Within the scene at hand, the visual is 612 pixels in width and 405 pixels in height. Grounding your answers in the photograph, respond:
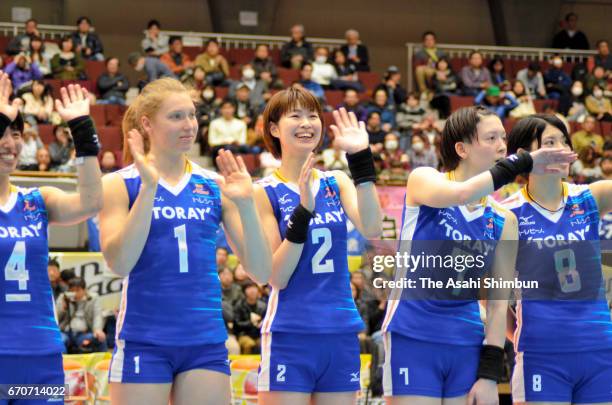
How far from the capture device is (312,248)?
207 inches

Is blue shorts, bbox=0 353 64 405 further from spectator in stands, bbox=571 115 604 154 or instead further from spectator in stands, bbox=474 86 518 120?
spectator in stands, bbox=474 86 518 120

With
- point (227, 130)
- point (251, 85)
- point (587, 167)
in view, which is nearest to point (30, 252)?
point (227, 130)

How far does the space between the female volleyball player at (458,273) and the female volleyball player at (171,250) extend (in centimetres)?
82

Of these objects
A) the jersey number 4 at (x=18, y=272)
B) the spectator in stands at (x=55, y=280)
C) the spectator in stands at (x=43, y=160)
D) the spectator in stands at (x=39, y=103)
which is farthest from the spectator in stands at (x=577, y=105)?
the jersey number 4 at (x=18, y=272)

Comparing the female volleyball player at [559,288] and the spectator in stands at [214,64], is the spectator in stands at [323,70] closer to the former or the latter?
A: the spectator in stands at [214,64]

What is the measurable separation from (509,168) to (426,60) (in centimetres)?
1831

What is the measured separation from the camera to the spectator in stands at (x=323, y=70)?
68.3 ft

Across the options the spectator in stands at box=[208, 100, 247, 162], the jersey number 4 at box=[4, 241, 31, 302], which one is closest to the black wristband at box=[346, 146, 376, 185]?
the jersey number 4 at box=[4, 241, 31, 302]

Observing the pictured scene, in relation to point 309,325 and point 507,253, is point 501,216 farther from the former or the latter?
point 309,325

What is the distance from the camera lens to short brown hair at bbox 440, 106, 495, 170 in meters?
5.31

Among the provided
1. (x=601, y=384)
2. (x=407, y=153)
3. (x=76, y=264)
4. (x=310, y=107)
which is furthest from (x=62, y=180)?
(x=601, y=384)

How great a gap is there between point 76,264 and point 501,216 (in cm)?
836

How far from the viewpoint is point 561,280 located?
5.50 m

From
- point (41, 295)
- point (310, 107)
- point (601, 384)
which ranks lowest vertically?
point (601, 384)
